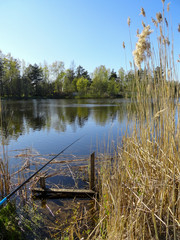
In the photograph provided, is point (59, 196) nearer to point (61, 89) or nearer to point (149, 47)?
point (149, 47)

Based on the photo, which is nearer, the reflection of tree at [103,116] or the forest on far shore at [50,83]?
the reflection of tree at [103,116]

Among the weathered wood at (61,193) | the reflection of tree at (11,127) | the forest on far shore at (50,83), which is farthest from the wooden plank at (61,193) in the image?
the forest on far shore at (50,83)

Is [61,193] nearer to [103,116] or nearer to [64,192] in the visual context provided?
[64,192]

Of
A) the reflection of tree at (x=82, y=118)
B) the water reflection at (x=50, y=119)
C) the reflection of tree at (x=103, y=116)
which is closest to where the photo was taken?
the water reflection at (x=50, y=119)

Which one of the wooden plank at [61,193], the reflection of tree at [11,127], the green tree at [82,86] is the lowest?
the wooden plank at [61,193]

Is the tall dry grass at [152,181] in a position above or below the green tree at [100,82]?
below

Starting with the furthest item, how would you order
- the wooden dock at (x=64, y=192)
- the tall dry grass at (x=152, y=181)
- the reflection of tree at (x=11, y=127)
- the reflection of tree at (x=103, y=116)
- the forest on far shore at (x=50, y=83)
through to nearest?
the forest on far shore at (x=50, y=83)
the reflection of tree at (x=103, y=116)
the reflection of tree at (x=11, y=127)
the wooden dock at (x=64, y=192)
the tall dry grass at (x=152, y=181)

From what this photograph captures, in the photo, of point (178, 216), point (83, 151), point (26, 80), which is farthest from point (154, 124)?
point (26, 80)

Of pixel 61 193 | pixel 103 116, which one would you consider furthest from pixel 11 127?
pixel 61 193

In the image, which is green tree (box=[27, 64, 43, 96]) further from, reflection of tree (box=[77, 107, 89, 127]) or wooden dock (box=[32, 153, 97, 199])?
wooden dock (box=[32, 153, 97, 199])

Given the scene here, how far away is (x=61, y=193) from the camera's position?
3.64 meters

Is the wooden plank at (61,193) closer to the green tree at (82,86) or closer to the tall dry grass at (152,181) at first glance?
the tall dry grass at (152,181)

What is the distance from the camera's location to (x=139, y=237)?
1.66 metres

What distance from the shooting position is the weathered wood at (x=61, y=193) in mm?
3572
